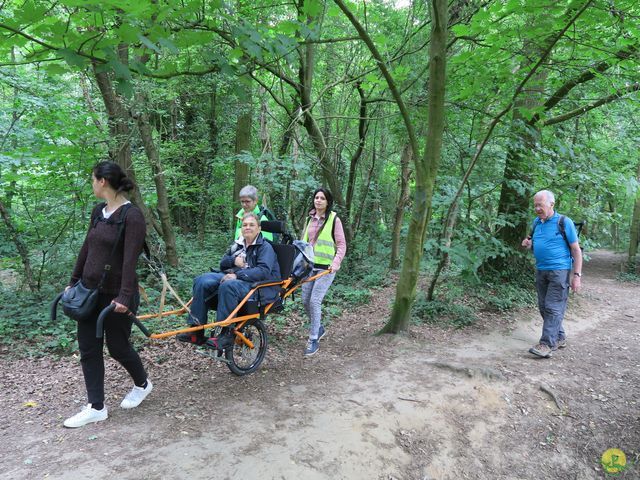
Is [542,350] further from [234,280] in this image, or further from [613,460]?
[234,280]

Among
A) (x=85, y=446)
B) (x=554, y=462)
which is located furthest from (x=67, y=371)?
(x=554, y=462)

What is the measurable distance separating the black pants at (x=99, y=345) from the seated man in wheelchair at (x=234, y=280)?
0.49m

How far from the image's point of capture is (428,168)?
5.12 meters

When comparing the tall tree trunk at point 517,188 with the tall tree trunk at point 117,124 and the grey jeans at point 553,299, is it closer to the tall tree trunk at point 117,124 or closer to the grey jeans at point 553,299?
the grey jeans at point 553,299

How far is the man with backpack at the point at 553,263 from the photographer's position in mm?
5129

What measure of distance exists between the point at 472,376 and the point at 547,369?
1170 millimetres

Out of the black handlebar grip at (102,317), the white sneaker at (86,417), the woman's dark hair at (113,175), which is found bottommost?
the white sneaker at (86,417)

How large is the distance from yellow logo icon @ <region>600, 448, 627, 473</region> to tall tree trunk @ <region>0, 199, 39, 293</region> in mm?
7819

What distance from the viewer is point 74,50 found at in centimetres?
266

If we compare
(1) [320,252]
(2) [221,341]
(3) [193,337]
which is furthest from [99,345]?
(1) [320,252]

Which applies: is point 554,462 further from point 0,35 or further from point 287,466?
point 0,35

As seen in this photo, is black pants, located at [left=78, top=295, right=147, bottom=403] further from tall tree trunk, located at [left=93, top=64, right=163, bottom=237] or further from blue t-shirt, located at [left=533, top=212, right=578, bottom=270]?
blue t-shirt, located at [left=533, top=212, right=578, bottom=270]

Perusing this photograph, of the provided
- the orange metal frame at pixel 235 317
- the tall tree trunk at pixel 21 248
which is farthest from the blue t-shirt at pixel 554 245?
the tall tree trunk at pixel 21 248

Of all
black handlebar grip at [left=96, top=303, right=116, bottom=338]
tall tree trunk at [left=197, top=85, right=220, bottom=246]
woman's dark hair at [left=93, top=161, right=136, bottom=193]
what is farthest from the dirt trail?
tall tree trunk at [left=197, top=85, right=220, bottom=246]
